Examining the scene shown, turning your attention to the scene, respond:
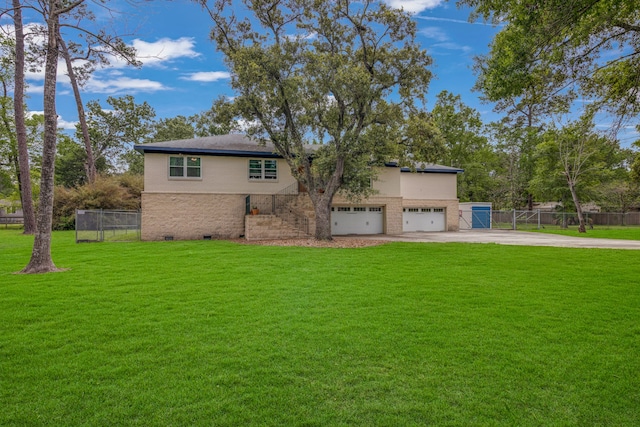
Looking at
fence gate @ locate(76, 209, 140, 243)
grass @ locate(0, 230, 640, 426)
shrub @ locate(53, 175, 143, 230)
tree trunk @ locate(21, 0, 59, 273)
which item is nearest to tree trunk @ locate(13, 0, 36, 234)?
shrub @ locate(53, 175, 143, 230)

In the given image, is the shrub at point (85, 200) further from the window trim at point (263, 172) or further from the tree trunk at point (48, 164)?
the tree trunk at point (48, 164)

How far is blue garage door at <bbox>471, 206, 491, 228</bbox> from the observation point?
93.1 ft

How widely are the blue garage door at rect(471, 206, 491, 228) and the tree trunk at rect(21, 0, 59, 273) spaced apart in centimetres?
2660

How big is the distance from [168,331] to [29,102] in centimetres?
3842

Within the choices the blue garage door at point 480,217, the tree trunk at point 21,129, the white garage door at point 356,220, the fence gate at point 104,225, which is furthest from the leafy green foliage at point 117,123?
the blue garage door at point 480,217

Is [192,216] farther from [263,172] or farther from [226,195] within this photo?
[263,172]

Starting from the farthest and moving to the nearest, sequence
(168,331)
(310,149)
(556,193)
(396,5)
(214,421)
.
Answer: (556,193) → (310,149) → (396,5) → (168,331) → (214,421)

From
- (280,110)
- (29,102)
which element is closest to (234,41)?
(280,110)

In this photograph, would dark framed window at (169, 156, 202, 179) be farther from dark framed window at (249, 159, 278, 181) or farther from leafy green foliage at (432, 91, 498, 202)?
leafy green foliage at (432, 91, 498, 202)

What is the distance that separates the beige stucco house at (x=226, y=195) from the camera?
18109 millimetres

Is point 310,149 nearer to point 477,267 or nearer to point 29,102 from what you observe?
point 477,267

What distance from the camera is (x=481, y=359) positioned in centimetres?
380

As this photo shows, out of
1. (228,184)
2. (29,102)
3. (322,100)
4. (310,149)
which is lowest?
(228,184)

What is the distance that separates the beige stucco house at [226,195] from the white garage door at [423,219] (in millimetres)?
3006
